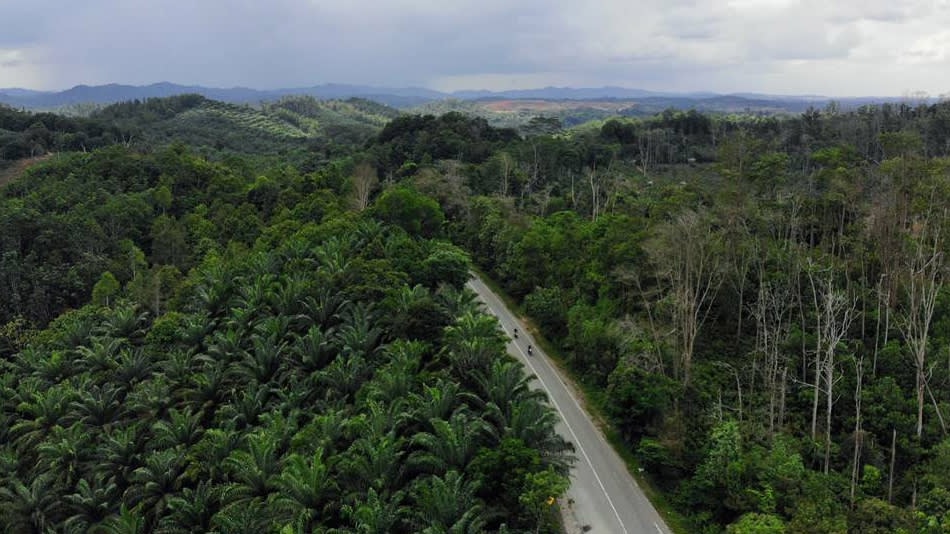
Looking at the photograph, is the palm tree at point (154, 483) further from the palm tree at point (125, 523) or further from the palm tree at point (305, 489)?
the palm tree at point (305, 489)

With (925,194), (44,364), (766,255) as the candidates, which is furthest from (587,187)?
(44,364)

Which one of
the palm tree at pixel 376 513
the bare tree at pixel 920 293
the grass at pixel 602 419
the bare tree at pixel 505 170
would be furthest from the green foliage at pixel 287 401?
the bare tree at pixel 505 170

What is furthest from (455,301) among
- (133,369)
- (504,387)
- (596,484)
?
(133,369)

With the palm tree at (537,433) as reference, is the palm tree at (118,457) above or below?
below

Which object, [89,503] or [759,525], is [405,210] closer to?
[89,503]

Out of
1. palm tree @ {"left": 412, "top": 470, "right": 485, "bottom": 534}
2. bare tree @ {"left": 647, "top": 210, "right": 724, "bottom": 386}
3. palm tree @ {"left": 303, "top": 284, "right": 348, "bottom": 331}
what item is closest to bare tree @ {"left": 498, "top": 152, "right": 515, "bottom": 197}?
palm tree @ {"left": 303, "top": 284, "right": 348, "bottom": 331}

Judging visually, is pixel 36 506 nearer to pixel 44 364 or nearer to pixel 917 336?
pixel 44 364
